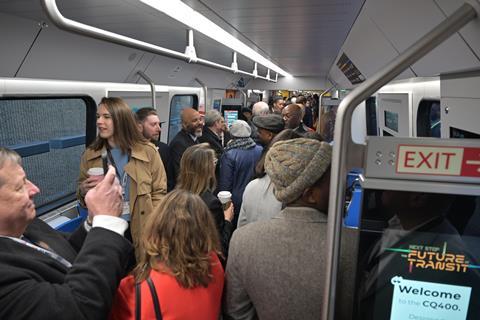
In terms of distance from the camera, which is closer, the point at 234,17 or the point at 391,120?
the point at 234,17

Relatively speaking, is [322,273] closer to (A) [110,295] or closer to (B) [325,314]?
(B) [325,314]

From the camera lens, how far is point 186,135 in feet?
13.2

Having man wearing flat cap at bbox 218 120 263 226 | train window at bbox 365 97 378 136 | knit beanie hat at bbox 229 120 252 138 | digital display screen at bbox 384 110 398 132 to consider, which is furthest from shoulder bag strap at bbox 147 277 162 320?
train window at bbox 365 97 378 136

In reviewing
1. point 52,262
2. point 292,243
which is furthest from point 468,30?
point 52,262

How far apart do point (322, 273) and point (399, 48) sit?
76.3 inches

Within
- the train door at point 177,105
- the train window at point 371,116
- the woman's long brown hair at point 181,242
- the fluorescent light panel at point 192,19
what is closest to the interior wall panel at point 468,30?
the woman's long brown hair at point 181,242

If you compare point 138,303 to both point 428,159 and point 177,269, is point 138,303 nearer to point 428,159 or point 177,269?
point 177,269

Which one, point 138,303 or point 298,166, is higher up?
point 298,166

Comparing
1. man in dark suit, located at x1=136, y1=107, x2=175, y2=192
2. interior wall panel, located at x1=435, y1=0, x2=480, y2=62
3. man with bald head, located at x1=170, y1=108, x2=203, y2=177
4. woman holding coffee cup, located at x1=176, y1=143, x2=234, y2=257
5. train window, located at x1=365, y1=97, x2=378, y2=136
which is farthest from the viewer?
train window, located at x1=365, y1=97, x2=378, y2=136

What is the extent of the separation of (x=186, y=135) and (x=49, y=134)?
80.0 inches

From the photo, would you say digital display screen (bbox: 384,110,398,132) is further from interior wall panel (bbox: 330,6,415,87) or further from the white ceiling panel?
the white ceiling panel

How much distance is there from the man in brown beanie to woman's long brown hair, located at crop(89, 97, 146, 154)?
161cm

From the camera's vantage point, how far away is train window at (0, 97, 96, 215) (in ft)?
11.4

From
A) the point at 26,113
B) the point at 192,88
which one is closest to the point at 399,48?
the point at 26,113
